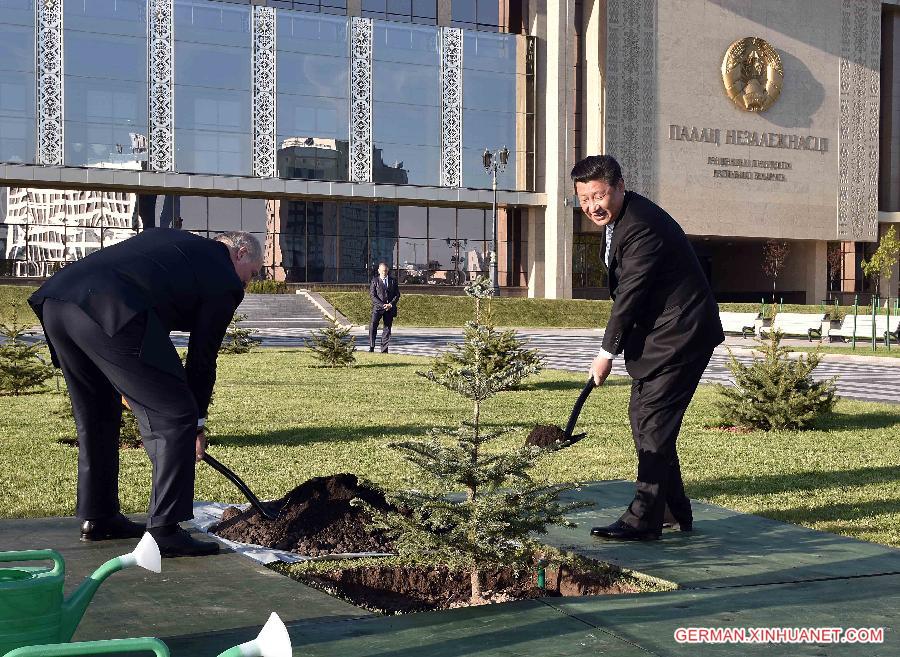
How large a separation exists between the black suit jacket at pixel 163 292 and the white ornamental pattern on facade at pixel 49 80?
4361cm

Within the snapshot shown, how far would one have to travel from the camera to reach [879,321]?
28.1 metres

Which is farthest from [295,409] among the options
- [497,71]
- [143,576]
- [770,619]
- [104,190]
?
[497,71]

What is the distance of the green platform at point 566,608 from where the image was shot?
3.65m

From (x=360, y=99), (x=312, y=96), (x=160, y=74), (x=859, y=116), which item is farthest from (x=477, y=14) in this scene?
(x=859, y=116)

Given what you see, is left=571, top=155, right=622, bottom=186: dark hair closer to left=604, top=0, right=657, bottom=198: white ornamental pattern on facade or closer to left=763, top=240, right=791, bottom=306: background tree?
left=604, top=0, right=657, bottom=198: white ornamental pattern on facade

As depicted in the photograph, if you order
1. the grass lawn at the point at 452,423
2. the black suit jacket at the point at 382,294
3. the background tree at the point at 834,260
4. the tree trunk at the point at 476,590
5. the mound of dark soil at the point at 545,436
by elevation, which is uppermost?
the background tree at the point at 834,260

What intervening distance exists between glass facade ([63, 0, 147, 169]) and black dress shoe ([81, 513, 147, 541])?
43.4 m

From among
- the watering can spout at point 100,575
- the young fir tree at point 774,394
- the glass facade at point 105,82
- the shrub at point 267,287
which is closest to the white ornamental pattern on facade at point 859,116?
the shrub at point 267,287

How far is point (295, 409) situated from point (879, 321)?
2031 centimetres

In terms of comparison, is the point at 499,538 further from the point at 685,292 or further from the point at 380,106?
the point at 380,106

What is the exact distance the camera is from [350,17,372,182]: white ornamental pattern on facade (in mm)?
50531

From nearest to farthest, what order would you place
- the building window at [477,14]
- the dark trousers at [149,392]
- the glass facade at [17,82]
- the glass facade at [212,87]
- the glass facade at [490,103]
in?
the dark trousers at [149,392] < the glass facade at [17,82] < the glass facade at [212,87] < the glass facade at [490,103] < the building window at [477,14]

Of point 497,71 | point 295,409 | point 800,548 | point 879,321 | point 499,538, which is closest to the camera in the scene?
point 499,538

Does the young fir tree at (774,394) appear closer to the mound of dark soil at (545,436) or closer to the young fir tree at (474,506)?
the mound of dark soil at (545,436)
